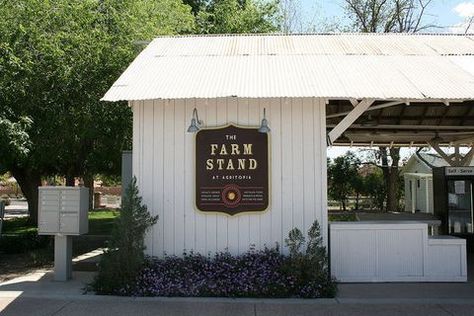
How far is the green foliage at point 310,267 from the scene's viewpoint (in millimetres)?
8328

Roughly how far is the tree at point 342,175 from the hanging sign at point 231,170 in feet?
76.5

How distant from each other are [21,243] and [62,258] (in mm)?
5492

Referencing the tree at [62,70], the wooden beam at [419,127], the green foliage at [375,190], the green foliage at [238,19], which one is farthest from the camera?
the green foliage at [375,190]

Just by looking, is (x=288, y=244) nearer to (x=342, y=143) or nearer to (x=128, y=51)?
(x=128, y=51)

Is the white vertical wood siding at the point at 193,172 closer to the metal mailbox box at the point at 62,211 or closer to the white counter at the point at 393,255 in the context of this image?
the white counter at the point at 393,255

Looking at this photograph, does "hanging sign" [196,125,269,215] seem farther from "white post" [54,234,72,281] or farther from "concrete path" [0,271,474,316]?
"white post" [54,234,72,281]

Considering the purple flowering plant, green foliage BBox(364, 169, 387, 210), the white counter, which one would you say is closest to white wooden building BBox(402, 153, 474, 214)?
green foliage BBox(364, 169, 387, 210)

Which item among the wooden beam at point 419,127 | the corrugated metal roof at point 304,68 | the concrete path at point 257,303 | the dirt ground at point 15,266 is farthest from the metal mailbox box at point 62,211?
the wooden beam at point 419,127

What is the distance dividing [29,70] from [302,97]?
6561mm

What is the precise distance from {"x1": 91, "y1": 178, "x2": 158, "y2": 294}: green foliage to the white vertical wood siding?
0.60 metres

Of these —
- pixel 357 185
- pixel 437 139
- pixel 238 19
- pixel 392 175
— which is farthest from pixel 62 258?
pixel 357 185

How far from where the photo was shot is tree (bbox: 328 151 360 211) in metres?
32.1

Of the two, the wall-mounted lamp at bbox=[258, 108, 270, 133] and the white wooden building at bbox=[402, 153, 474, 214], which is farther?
the white wooden building at bbox=[402, 153, 474, 214]

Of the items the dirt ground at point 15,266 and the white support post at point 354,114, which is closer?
the white support post at point 354,114
